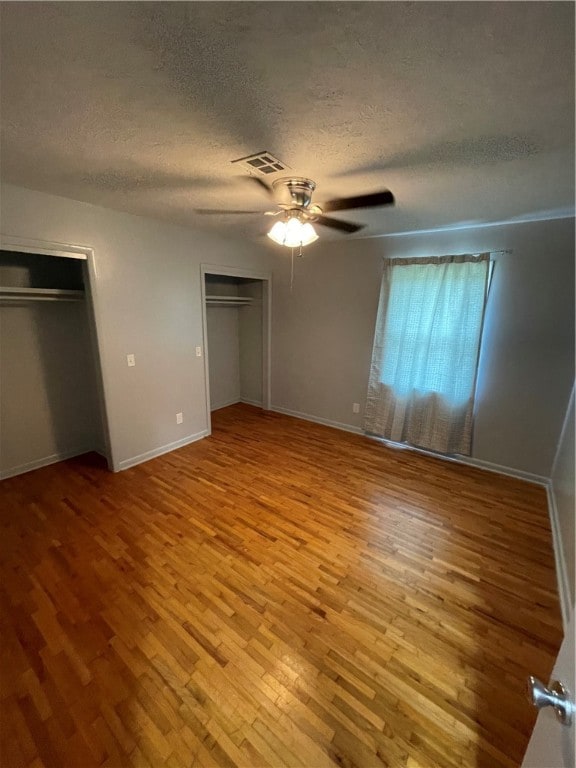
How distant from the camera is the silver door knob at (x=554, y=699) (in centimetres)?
59

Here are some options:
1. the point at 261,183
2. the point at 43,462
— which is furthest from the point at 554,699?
the point at 43,462

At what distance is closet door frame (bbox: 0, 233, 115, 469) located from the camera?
219cm

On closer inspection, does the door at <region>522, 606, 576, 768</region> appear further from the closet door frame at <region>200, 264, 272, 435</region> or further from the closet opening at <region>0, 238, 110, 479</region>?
the closet door frame at <region>200, 264, 272, 435</region>

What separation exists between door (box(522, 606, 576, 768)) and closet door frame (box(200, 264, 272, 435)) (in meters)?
3.39

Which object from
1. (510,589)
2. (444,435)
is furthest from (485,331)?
(510,589)

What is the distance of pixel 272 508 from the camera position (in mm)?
2475

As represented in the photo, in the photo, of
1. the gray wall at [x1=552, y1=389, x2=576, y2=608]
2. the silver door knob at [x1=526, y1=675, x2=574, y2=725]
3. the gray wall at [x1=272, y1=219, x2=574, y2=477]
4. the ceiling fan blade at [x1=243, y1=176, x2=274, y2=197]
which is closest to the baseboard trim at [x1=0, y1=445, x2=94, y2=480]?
the gray wall at [x1=272, y1=219, x2=574, y2=477]

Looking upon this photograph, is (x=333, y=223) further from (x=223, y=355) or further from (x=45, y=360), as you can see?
(x=223, y=355)

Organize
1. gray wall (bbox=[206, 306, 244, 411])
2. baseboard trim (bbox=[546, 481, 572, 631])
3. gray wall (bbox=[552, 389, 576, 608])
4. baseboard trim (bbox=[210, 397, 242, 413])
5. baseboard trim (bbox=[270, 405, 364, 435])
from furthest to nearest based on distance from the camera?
1. baseboard trim (bbox=[210, 397, 242, 413])
2. gray wall (bbox=[206, 306, 244, 411])
3. baseboard trim (bbox=[270, 405, 364, 435])
4. gray wall (bbox=[552, 389, 576, 608])
5. baseboard trim (bbox=[546, 481, 572, 631])

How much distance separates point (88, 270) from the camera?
2527 mm

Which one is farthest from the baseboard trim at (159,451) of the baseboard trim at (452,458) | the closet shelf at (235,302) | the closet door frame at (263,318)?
the closet shelf at (235,302)

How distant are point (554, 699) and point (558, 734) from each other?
79mm

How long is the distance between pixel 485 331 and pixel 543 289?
1.73ft

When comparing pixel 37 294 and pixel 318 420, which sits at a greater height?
pixel 37 294
